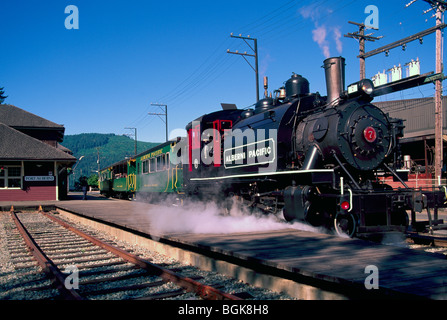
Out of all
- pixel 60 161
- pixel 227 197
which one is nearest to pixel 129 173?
pixel 60 161

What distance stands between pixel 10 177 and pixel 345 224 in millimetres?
22731

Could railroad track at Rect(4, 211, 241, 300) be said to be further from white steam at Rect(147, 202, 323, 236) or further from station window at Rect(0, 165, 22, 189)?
station window at Rect(0, 165, 22, 189)

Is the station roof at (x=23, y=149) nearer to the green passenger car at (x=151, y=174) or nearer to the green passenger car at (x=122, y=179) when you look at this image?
the green passenger car at (x=122, y=179)

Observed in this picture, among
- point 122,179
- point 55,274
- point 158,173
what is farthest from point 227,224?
point 122,179

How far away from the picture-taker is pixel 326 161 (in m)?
7.79

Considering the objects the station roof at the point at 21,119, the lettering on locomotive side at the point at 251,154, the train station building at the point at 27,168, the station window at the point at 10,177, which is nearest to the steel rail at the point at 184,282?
the lettering on locomotive side at the point at 251,154

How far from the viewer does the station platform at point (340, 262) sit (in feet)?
11.4

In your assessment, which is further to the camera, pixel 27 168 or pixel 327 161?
pixel 27 168

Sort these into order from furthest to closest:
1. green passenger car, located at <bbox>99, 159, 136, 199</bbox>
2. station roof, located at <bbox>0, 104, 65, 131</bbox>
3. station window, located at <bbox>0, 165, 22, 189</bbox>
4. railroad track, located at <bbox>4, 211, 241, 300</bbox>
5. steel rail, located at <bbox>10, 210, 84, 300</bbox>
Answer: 1. station roof, located at <bbox>0, 104, 65, 131</bbox>
2. green passenger car, located at <bbox>99, 159, 136, 199</bbox>
3. station window, located at <bbox>0, 165, 22, 189</bbox>
4. railroad track, located at <bbox>4, 211, 241, 300</bbox>
5. steel rail, located at <bbox>10, 210, 84, 300</bbox>

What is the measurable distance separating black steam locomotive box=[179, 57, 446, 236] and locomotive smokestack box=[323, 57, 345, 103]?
0.07ft

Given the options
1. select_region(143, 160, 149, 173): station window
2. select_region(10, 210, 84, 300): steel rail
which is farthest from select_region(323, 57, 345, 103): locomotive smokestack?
select_region(143, 160, 149, 173): station window

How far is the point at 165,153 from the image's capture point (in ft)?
54.7

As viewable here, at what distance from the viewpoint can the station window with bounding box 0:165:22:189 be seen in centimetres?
2344

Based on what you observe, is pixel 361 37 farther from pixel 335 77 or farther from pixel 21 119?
pixel 21 119
